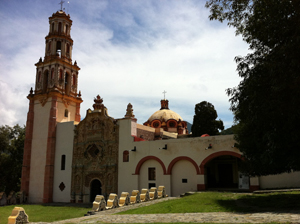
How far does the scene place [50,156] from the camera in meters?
27.0

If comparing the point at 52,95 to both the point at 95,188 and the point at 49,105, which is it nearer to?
the point at 49,105

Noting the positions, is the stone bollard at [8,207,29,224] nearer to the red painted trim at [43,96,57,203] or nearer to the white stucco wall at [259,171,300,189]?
the white stucco wall at [259,171,300,189]

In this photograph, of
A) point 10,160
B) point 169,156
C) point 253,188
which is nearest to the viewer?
point 253,188

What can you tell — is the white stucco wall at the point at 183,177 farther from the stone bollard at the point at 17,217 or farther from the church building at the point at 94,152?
the stone bollard at the point at 17,217

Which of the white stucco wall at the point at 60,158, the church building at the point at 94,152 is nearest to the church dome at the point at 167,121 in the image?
the church building at the point at 94,152

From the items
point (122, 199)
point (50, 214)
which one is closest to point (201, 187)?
point (122, 199)

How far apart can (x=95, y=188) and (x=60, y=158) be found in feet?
15.2

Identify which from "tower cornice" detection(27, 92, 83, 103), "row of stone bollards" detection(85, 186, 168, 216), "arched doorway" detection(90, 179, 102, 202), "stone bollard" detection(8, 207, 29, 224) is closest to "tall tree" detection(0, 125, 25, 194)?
"tower cornice" detection(27, 92, 83, 103)

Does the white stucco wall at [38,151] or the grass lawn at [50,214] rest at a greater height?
the white stucco wall at [38,151]

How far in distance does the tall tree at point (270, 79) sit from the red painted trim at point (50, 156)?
1994 centimetres

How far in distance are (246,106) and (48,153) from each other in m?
20.9

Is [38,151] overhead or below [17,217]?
overhead

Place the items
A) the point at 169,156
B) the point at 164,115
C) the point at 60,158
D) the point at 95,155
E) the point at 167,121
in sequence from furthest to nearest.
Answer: the point at 164,115 < the point at 167,121 < the point at 60,158 < the point at 95,155 < the point at 169,156

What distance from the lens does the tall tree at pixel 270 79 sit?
10.0 metres
